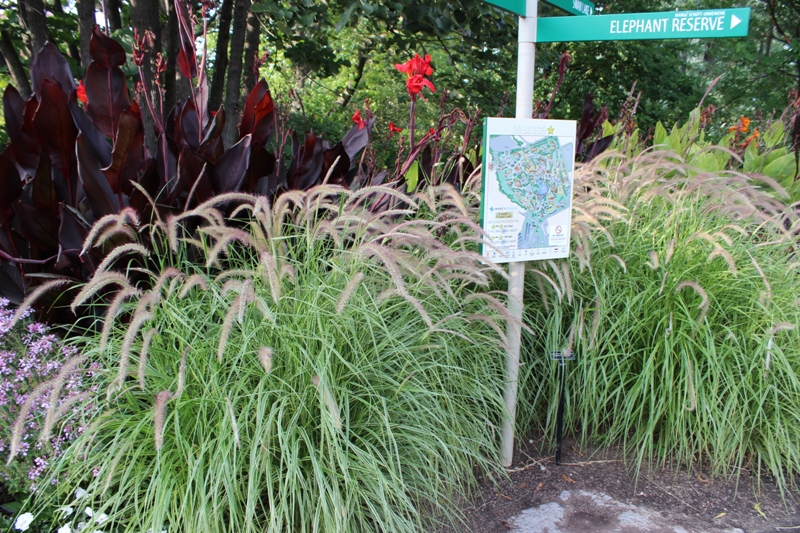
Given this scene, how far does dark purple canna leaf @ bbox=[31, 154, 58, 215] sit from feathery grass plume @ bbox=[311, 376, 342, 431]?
1.57m

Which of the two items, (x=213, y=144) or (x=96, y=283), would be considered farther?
(x=213, y=144)

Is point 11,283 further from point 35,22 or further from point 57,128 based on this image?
Answer: point 35,22

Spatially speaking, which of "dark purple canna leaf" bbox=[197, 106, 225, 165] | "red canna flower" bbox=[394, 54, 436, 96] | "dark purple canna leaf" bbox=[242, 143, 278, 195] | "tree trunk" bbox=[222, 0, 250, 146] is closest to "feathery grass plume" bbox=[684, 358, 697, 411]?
"red canna flower" bbox=[394, 54, 436, 96]

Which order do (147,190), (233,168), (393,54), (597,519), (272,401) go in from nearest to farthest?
(272,401) → (597,519) → (147,190) → (233,168) → (393,54)

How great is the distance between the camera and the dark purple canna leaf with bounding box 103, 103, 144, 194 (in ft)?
8.26

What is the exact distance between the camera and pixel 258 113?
3.24 metres

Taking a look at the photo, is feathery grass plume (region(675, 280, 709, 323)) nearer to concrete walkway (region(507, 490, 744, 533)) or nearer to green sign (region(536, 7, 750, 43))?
concrete walkway (region(507, 490, 744, 533))

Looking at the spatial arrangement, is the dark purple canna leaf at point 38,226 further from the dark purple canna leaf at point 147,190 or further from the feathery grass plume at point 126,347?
the feathery grass plume at point 126,347

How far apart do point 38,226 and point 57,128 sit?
1.44 feet

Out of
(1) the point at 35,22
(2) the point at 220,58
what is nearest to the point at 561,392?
(1) the point at 35,22

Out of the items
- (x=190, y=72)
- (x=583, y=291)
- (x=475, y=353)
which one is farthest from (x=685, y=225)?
(x=190, y=72)

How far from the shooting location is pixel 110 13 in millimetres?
6945

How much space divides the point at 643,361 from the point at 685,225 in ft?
3.08

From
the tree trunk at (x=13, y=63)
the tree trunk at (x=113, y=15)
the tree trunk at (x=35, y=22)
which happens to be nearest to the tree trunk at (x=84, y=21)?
the tree trunk at (x=35, y=22)
